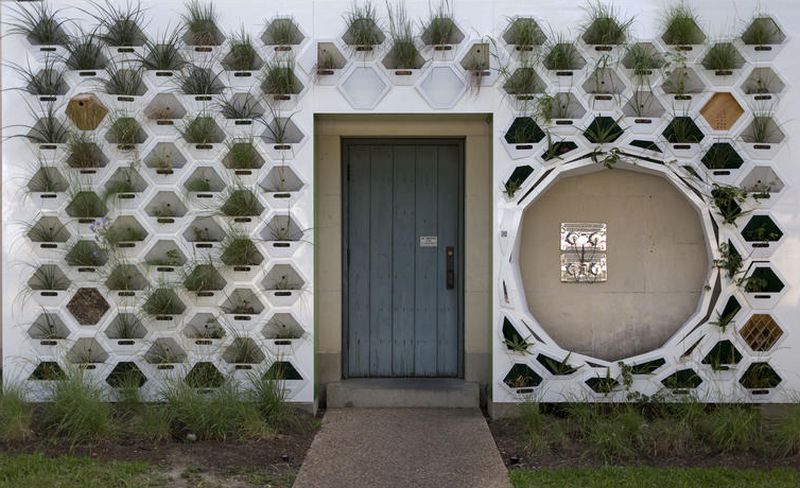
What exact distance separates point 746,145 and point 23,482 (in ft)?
20.9

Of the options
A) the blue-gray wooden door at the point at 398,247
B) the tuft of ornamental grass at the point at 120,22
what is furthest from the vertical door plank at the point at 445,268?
the tuft of ornamental grass at the point at 120,22

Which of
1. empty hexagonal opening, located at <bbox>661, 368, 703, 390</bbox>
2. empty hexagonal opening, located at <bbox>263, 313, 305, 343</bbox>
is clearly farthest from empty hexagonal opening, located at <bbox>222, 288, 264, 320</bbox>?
empty hexagonal opening, located at <bbox>661, 368, 703, 390</bbox>

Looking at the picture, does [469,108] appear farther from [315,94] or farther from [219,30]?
[219,30]

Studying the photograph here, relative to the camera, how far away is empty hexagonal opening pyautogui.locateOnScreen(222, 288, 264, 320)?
6.96 m

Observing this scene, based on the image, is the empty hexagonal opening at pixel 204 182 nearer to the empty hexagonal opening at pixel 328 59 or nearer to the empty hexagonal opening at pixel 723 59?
the empty hexagonal opening at pixel 328 59

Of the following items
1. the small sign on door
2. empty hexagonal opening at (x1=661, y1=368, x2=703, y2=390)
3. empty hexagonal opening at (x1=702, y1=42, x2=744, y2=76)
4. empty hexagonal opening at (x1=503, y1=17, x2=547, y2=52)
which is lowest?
empty hexagonal opening at (x1=661, y1=368, x2=703, y2=390)

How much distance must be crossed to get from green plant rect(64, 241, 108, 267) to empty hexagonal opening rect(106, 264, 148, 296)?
162mm

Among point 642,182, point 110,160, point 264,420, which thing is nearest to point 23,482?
point 264,420

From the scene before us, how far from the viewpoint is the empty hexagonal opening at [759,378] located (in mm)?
6816

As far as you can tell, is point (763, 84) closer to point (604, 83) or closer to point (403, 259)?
point (604, 83)

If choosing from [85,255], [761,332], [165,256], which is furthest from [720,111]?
[85,255]

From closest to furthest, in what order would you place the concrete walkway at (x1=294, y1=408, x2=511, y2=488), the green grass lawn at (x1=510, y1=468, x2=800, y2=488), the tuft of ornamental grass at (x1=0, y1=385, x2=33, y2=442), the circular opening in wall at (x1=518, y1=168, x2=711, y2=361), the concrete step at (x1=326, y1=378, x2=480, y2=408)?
1. the green grass lawn at (x1=510, y1=468, x2=800, y2=488)
2. the concrete walkway at (x1=294, y1=408, x2=511, y2=488)
3. the tuft of ornamental grass at (x1=0, y1=385, x2=33, y2=442)
4. the concrete step at (x1=326, y1=378, x2=480, y2=408)
5. the circular opening in wall at (x1=518, y1=168, x2=711, y2=361)

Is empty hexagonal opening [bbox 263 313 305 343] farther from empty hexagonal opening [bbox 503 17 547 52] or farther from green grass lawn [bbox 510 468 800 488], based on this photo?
empty hexagonal opening [bbox 503 17 547 52]

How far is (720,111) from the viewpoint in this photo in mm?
6906
